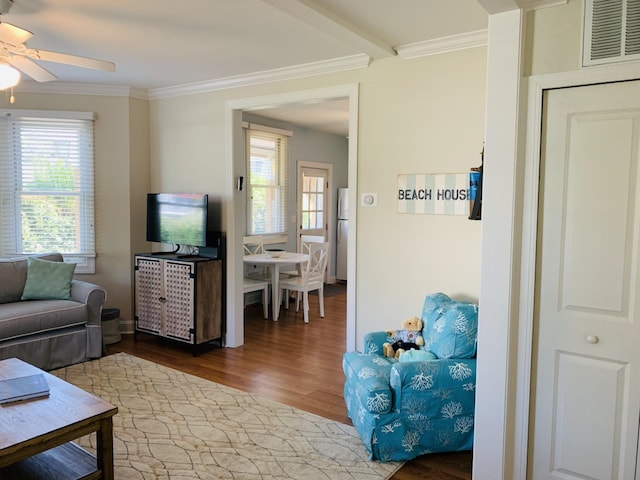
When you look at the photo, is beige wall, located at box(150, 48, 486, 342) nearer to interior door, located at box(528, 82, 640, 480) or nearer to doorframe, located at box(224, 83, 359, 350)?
doorframe, located at box(224, 83, 359, 350)

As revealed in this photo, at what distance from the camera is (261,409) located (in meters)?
3.34

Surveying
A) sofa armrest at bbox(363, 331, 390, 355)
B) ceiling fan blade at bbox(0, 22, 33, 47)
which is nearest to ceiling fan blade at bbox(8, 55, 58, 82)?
ceiling fan blade at bbox(0, 22, 33, 47)

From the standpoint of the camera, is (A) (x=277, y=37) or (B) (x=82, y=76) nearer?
(A) (x=277, y=37)

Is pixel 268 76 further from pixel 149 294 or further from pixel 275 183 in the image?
pixel 275 183

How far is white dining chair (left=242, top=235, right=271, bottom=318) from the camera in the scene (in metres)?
5.75

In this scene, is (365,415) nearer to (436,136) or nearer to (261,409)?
(261,409)

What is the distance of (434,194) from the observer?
133 inches

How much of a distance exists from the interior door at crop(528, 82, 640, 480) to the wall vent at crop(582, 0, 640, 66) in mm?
119

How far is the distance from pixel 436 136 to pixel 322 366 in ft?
7.17

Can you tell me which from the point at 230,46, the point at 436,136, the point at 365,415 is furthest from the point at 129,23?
the point at 365,415

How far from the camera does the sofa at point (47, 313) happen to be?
12.6 feet

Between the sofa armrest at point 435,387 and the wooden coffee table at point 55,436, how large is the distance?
4.88ft

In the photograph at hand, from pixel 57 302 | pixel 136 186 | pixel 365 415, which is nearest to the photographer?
pixel 365 415

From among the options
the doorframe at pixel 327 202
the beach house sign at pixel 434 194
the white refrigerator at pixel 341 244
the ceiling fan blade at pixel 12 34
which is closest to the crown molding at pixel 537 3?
the beach house sign at pixel 434 194
